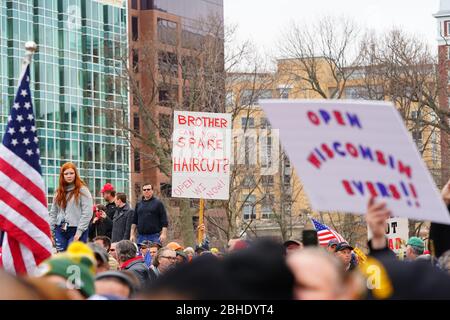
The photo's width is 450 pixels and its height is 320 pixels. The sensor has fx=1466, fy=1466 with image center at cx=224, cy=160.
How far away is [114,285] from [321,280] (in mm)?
1817

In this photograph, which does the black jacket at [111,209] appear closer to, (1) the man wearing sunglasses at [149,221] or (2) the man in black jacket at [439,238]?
(1) the man wearing sunglasses at [149,221]

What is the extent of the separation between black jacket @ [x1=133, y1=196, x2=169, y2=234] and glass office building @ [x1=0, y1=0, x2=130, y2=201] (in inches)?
2461

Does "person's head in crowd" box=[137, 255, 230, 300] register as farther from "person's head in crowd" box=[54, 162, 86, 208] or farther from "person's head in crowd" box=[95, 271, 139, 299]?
"person's head in crowd" box=[54, 162, 86, 208]

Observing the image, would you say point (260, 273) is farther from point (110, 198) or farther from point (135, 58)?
point (135, 58)

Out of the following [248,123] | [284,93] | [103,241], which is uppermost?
[284,93]

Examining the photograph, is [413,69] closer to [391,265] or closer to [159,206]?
[159,206]

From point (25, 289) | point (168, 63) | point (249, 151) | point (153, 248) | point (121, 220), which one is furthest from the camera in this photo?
point (168, 63)

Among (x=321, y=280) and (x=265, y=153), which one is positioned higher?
(x=265, y=153)

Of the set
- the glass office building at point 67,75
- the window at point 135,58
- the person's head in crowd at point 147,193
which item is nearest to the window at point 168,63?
the window at point 135,58

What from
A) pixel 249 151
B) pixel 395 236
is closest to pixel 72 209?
pixel 395 236

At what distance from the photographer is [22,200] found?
1046cm

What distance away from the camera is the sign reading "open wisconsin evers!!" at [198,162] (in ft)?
71.9

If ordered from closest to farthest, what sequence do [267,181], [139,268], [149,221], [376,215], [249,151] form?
[376,215], [139,268], [149,221], [249,151], [267,181]

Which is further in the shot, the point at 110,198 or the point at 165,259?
the point at 110,198
